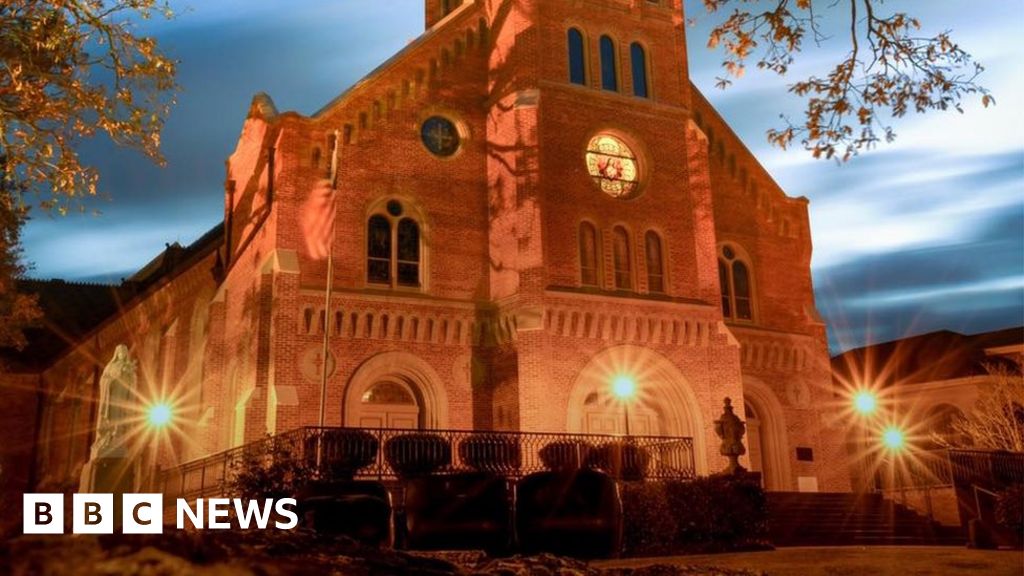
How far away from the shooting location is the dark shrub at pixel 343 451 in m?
18.1

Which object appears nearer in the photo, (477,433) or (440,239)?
(477,433)

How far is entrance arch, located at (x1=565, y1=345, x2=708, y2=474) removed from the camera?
24312 mm

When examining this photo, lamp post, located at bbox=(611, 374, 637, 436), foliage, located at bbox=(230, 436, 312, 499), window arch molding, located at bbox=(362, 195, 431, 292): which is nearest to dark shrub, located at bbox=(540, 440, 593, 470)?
lamp post, located at bbox=(611, 374, 637, 436)

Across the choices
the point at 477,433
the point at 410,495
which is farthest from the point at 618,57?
the point at 410,495

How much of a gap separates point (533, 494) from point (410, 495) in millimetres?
1224

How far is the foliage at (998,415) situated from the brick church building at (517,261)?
7364 mm

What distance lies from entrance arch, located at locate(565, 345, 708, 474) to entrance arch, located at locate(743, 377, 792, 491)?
3482 millimetres

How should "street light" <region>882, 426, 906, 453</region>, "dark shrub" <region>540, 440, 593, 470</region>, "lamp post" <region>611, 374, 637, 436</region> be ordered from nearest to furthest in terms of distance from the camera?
1. "dark shrub" <region>540, 440, 593, 470</region>
2. "lamp post" <region>611, 374, 637, 436</region>
3. "street light" <region>882, 426, 906, 453</region>

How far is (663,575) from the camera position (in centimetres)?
485

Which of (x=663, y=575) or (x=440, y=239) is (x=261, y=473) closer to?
(x=440, y=239)

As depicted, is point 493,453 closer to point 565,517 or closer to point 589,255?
point 589,255

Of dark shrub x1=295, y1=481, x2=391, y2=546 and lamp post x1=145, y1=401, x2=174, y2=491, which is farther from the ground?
lamp post x1=145, y1=401, x2=174, y2=491

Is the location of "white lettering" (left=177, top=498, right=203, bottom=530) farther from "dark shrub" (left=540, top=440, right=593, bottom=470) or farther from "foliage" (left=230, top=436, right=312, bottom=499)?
"dark shrub" (left=540, top=440, right=593, bottom=470)

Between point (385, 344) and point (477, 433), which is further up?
point (385, 344)
